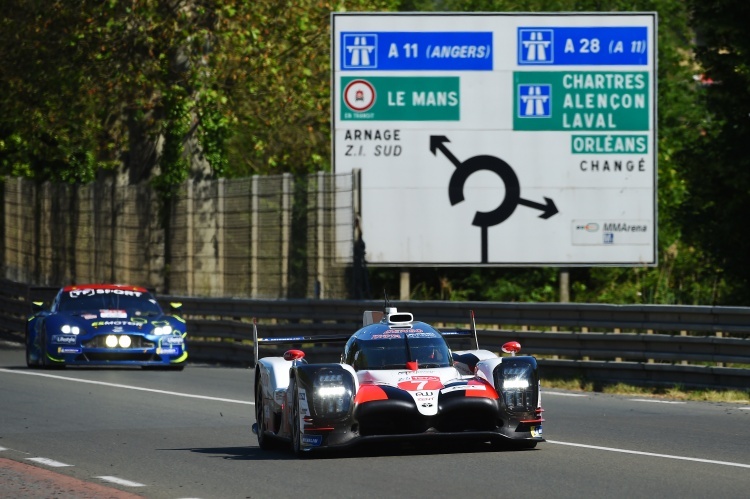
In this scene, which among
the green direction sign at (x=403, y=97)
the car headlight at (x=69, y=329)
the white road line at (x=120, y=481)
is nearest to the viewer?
the white road line at (x=120, y=481)

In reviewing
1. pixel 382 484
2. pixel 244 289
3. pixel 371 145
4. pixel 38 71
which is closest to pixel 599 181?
pixel 371 145

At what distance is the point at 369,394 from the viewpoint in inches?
468

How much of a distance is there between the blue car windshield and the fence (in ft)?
10.8

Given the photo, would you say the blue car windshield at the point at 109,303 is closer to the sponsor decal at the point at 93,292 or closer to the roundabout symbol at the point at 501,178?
the sponsor decal at the point at 93,292

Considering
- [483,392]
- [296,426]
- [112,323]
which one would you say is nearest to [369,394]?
[296,426]

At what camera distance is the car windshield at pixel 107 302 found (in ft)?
79.4

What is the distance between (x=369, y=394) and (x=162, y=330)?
11.9 metres

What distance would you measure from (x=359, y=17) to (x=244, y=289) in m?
5.36

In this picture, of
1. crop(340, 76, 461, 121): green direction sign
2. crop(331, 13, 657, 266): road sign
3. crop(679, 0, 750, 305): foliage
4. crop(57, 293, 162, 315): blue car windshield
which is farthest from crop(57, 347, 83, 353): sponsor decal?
crop(679, 0, 750, 305): foliage

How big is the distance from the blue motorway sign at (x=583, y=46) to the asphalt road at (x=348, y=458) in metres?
9.35

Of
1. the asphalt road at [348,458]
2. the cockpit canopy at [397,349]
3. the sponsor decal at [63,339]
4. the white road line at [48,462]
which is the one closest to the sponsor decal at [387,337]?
the cockpit canopy at [397,349]

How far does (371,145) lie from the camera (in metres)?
26.4

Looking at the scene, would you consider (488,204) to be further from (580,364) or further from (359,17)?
(580,364)

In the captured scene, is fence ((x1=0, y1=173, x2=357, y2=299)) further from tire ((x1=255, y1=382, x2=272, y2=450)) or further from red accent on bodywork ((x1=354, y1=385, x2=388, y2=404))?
red accent on bodywork ((x1=354, y1=385, x2=388, y2=404))
